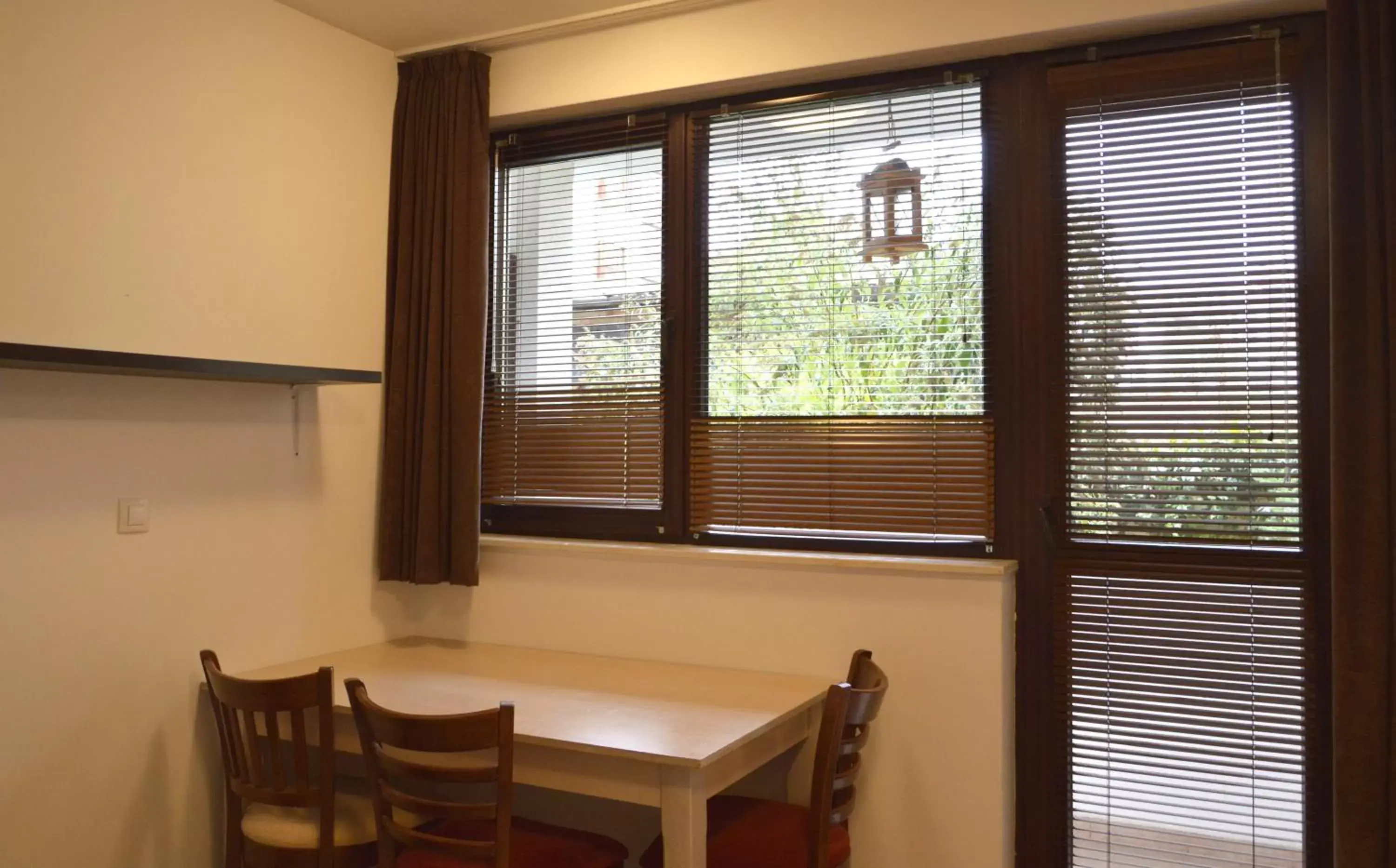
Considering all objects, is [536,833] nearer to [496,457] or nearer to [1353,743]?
[496,457]

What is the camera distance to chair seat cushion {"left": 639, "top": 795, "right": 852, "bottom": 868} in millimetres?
2455

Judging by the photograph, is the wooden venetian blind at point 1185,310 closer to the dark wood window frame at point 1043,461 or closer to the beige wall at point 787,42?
the dark wood window frame at point 1043,461

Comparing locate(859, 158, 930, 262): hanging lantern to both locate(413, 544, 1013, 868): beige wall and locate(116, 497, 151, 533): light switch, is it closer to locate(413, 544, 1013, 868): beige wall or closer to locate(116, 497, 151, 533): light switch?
locate(413, 544, 1013, 868): beige wall

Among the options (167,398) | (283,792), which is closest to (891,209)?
(167,398)

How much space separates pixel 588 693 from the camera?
2801 mm

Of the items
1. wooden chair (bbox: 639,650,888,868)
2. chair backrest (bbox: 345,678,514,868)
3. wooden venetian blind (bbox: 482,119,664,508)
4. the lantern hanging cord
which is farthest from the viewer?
wooden venetian blind (bbox: 482,119,664,508)

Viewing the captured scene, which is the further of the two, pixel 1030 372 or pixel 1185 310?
pixel 1030 372

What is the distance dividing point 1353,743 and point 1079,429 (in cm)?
95

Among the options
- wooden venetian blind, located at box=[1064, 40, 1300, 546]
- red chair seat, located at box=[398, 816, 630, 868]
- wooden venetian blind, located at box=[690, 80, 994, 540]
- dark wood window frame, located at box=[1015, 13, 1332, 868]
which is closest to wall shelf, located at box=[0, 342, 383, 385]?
wooden venetian blind, located at box=[690, 80, 994, 540]

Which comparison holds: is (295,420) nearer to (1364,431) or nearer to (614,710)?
(614,710)

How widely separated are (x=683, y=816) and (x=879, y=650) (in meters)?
0.84

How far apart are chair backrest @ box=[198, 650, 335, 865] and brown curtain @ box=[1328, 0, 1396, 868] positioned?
92.3 inches

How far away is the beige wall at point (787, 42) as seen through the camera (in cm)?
266

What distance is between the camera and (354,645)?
3465mm
